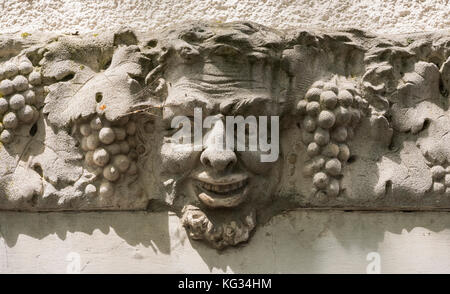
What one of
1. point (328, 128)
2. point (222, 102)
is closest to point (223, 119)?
point (222, 102)

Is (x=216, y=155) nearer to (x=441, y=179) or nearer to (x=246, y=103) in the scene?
(x=246, y=103)

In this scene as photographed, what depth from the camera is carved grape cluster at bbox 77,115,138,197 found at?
1634 mm

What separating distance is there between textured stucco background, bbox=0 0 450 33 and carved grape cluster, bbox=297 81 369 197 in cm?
28

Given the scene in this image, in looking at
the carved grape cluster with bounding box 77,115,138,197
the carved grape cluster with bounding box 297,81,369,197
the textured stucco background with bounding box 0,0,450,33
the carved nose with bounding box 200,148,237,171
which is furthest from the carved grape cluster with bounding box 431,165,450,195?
the carved grape cluster with bounding box 77,115,138,197

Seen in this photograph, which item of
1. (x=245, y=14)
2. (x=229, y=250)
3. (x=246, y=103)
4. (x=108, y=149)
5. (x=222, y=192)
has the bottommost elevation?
(x=229, y=250)

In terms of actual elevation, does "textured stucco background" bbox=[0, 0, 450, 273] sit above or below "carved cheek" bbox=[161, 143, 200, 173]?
below

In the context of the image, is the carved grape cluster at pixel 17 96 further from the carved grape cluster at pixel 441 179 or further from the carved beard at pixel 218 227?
the carved grape cluster at pixel 441 179

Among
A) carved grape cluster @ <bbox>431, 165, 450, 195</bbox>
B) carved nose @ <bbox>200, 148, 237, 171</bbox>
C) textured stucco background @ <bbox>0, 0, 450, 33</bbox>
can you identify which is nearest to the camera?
carved nose @ <bbox>200, 148, 237, 171</bbox>

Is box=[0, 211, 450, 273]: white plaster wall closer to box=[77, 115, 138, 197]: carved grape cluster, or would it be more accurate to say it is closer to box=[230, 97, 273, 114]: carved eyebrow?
box=[77, 115, 138, 197]: carved grape cluster

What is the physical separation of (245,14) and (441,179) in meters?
0.73

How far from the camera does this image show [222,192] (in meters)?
1.61

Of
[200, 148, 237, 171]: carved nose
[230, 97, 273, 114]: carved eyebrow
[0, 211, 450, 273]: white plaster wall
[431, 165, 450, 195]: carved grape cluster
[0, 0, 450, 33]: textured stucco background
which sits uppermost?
[0, 0, 450, 33]: textured stucco background

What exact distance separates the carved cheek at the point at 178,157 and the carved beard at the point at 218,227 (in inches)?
4.3
